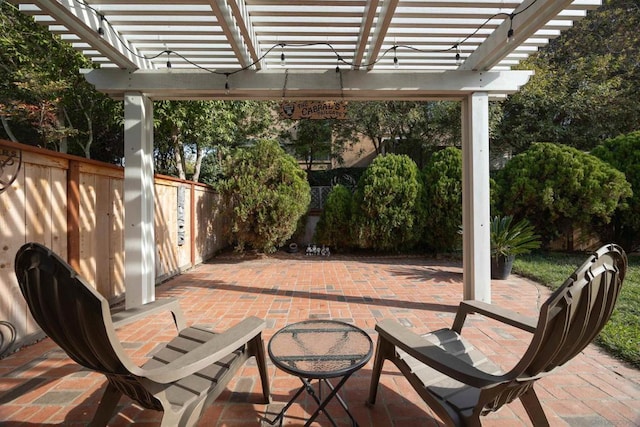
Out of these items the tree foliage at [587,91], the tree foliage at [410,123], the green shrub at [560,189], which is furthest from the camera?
the tree foliage at [587,91]

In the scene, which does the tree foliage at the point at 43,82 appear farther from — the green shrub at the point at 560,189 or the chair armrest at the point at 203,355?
the green shrub at the point at 560,189

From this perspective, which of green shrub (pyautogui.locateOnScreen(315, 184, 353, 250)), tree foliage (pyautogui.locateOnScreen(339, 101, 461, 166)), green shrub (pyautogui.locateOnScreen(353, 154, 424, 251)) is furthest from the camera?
tree foliage (pyautogui.locateOnScreen(339, 101, 461, 166))

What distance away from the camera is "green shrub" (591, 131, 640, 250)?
Answer: 6555 millimetres

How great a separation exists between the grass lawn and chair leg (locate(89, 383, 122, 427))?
12.1ft

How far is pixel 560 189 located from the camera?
6.57 meters

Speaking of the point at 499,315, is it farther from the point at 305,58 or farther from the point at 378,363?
the point at 305,58

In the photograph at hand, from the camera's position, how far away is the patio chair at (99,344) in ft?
3.95

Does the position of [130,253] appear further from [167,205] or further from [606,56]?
[606,56]

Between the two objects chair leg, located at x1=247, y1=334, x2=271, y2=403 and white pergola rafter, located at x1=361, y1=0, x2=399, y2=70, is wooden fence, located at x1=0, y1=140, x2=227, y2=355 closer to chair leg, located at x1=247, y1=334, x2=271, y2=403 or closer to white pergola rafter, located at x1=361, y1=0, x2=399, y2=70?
chair leg, located at x1=247, y1=334, x2=271, y2=403

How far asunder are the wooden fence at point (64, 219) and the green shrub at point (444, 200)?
583cm

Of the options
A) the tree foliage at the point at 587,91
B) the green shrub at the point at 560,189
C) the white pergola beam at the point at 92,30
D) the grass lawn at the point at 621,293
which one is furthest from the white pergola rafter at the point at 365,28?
the tree foliage at the point at 587,91

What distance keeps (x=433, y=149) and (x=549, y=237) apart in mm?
5375

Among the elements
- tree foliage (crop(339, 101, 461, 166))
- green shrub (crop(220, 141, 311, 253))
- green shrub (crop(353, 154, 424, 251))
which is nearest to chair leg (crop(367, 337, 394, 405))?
green shrub (crop(220, 141, 311, 253))

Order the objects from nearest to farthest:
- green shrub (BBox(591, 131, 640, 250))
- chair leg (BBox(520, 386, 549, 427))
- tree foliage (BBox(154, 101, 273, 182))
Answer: chair leg (BBox(520, 386, 549, 427))
green shrub (BBox(591, 131, 640, 250))
tree foliage (BBox(154, 101, 273, 182))
